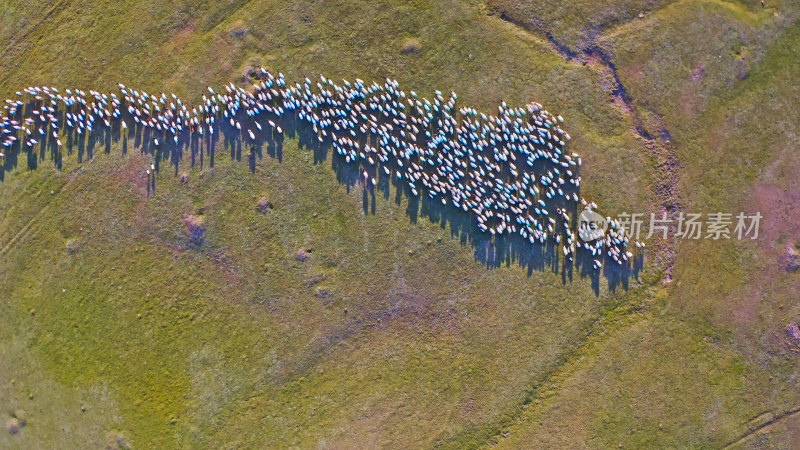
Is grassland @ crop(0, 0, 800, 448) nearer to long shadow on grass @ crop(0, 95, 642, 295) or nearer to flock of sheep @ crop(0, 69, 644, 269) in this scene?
long shadow on grass @ crop(0, 95, 642, 295)

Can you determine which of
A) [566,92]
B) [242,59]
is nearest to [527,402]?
[566,92]

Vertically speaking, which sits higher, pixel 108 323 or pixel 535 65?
pixel 535 65

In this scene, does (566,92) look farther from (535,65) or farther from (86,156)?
(86,156)

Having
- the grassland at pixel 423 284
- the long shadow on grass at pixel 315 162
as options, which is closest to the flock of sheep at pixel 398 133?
the long shadow on grass at pixel 315 162

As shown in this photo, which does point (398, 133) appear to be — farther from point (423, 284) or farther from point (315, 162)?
point (423, 284)

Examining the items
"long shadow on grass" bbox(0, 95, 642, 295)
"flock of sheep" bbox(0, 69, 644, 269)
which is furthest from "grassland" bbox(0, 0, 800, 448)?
"flock of sheep" bbox(0, 69, 644, 269)

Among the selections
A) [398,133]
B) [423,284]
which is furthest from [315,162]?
[423,284]
